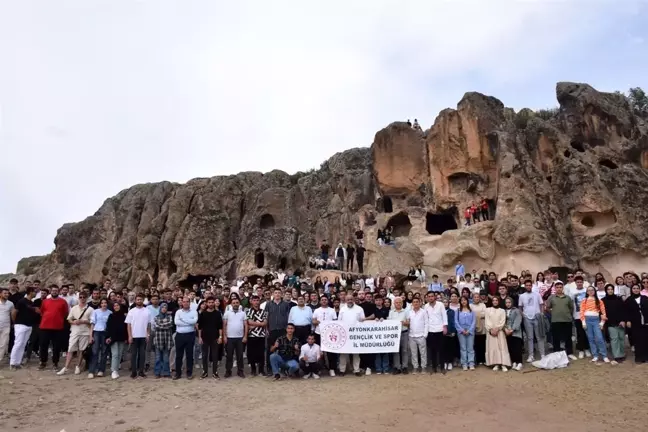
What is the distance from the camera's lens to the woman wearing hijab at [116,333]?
11.2 metres

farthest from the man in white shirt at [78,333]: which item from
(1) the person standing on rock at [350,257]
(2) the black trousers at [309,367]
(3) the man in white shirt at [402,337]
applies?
(1) the person standing on rock at [350,257]

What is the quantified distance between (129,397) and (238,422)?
2.71 m

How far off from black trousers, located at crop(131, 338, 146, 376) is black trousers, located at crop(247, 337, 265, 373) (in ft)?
7.61

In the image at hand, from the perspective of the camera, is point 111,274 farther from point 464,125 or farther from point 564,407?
point 564,407

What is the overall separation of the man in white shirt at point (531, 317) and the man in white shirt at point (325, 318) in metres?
4.36

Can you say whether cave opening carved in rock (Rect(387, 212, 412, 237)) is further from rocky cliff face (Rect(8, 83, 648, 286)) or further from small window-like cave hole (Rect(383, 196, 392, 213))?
small window-like cave hole (Rect(383, 196, 392, 213))

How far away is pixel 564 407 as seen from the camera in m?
8.64

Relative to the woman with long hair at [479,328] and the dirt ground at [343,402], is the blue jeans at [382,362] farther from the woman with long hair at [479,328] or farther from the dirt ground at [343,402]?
the woman with long hair at [479,328]

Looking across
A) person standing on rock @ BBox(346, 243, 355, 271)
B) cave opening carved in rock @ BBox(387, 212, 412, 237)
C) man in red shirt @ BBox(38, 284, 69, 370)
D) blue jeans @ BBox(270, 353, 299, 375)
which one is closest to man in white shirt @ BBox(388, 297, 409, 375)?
blue jeans @ BBox(270, 353, 299, 375)

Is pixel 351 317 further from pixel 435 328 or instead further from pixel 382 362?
pixel 435 328

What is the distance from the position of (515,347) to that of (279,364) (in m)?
5.18

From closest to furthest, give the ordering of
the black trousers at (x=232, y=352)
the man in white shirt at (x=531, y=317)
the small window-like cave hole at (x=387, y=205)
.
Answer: the black trousers at (x=232, y=352) → the man in white shirt at (x=531, y=317) → the small window-like cave hole at (x=387, y=205)

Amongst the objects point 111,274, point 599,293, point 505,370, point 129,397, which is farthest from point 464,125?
point 111,274

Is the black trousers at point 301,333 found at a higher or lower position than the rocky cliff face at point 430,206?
lower
